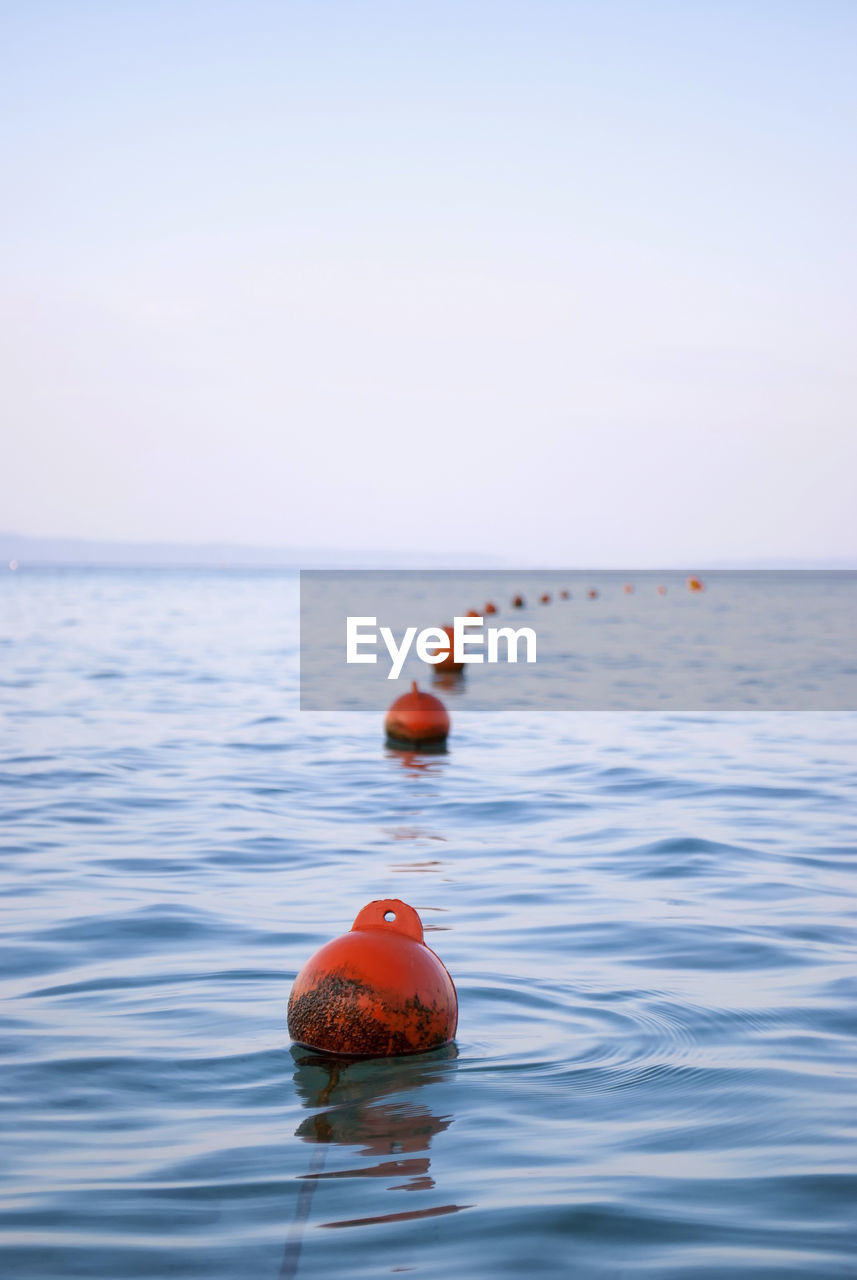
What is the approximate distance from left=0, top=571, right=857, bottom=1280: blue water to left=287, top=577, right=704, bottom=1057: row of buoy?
0.33ft

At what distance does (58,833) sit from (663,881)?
186 inches

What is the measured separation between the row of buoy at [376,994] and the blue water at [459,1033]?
0.10 meters

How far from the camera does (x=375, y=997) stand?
540 cm

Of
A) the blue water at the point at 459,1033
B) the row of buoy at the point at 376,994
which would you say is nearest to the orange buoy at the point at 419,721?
the blue water at the point at 459,1033

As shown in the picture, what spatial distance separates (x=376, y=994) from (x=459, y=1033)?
2.31 feet

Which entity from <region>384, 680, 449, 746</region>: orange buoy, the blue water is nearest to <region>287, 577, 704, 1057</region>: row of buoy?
the blue water

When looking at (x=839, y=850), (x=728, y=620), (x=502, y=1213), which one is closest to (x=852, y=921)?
(x=839, y=850)

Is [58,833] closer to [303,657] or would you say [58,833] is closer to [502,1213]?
[502,1213]

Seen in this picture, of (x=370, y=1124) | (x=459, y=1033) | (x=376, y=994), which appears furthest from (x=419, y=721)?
(x=370, y=1124)

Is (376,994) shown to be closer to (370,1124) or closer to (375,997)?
(375,997)

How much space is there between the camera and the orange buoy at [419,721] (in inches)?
644

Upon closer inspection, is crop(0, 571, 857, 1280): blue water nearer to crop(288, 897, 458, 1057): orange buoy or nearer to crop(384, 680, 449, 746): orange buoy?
crop(288, 897, 458, 1057): orange buoy

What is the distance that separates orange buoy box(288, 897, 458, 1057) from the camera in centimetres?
541

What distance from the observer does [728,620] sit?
2084 inches
